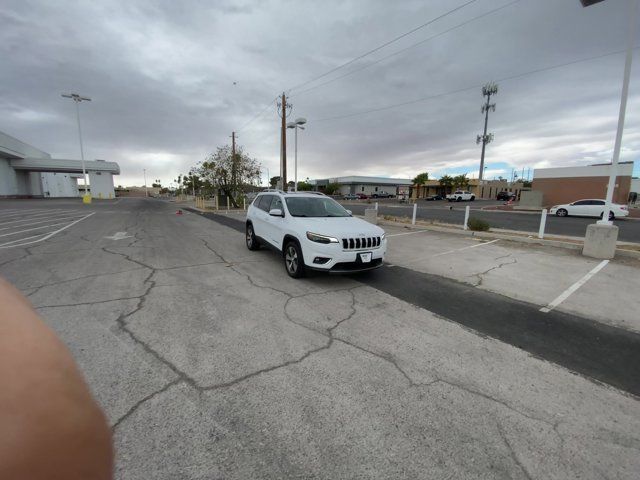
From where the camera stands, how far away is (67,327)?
376cm

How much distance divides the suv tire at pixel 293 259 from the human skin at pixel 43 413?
4.79m

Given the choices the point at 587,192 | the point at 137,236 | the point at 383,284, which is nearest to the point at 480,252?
the point at 383,284

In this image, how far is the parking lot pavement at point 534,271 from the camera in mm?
4973

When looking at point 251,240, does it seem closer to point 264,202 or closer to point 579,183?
point 264,202

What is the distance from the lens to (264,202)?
8070mm

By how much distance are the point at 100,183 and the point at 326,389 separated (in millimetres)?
64123

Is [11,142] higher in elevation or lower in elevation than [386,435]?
higher

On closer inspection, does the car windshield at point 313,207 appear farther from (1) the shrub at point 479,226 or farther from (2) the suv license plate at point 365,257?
(1) the shrub at point 479,226

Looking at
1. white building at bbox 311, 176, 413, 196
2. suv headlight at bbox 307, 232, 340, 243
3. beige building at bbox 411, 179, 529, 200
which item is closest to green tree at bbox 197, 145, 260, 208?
suv headlight at bbox 307, 232, 340, 243

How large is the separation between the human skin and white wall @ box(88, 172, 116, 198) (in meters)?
64.5

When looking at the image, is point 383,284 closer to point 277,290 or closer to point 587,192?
point 277,290

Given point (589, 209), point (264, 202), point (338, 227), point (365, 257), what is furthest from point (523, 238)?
point (589, 209)

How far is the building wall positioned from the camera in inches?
1092

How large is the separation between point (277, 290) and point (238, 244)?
4936mm
